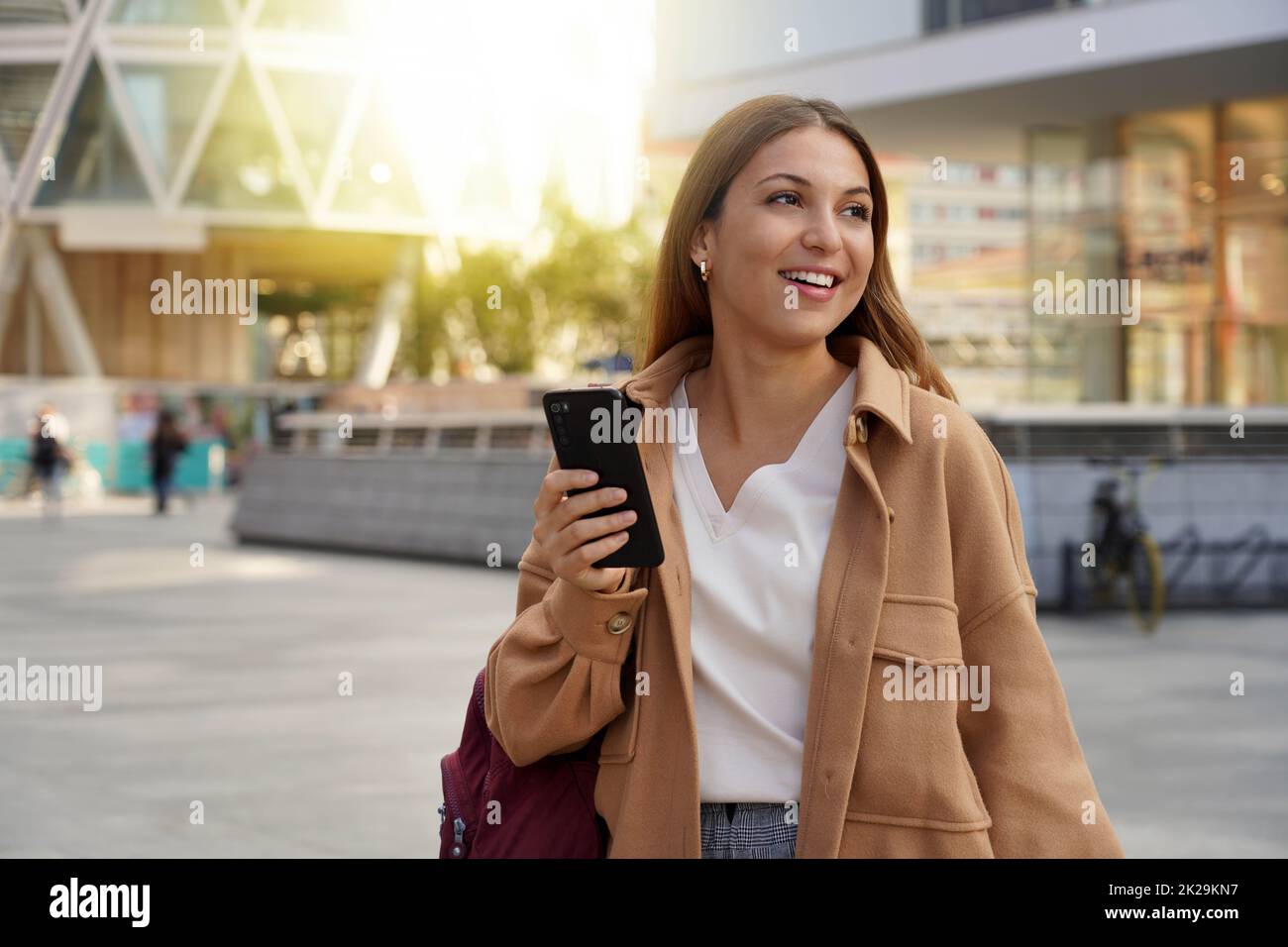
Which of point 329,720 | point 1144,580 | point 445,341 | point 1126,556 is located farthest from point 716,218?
point 445,341

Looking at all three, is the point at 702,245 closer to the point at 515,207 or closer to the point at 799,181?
the point at 799,181

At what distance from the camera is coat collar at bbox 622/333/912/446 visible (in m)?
2.39

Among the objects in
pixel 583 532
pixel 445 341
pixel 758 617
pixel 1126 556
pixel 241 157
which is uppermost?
pixel 241 157

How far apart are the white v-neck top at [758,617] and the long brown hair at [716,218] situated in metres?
0.26

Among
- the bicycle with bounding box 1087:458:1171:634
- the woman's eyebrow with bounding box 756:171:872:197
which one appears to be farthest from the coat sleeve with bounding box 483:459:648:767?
the bicycle with bounding box 1087:458:1171:634

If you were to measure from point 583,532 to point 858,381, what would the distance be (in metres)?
0.46

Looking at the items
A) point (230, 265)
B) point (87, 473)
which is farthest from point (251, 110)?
point (87, 473)

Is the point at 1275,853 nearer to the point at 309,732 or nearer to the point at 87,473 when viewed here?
the point at 309,732

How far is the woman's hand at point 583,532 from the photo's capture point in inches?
90.6

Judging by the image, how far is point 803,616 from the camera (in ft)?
7.77

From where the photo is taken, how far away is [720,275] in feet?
8.49

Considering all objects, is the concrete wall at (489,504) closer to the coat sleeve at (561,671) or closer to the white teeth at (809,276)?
the white teeth at (809,276)

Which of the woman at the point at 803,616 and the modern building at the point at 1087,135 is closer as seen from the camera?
the woman at the point at 803,616

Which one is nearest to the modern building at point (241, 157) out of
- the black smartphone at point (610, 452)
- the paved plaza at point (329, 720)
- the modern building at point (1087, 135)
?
the modern building at point (1087, 135)
